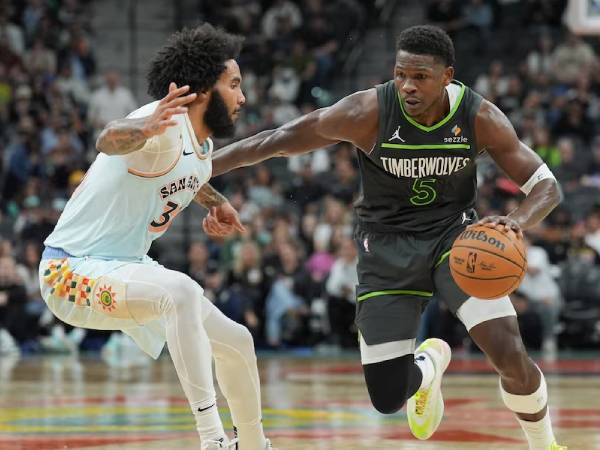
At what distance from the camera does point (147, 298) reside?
517cm

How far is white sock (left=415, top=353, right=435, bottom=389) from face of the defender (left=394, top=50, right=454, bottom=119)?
155cm

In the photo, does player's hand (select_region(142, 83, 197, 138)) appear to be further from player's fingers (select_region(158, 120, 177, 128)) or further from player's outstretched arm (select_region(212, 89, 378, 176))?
player's outstretched arm (select_region(212, 89, 378, 176))

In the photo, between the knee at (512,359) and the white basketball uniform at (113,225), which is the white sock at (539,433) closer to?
the knee at (512,359)

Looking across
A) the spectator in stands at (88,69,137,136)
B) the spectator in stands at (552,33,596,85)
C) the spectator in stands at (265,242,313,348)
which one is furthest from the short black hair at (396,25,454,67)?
the spectator in stands at (88,69,137,136)

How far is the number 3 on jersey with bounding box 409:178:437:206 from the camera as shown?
608cm

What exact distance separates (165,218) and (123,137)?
0.64m

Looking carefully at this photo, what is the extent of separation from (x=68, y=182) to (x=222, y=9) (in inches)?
187

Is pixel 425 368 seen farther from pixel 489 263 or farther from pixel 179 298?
pixel 179 298

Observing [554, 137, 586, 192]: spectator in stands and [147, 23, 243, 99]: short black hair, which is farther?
[554, 137, 586, 192]: spectator in stands

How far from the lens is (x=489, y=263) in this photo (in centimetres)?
542

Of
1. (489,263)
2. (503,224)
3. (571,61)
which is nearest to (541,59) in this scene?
(571,61)

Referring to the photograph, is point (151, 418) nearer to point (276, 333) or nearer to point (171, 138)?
point (171, 138)

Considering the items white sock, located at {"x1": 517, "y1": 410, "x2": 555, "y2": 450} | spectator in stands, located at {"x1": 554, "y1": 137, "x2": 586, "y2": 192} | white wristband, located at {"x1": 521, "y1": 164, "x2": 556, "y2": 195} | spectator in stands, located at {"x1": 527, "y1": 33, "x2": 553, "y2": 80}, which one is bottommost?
spectator in stands, located at {"x1": 554, "y1": 137, "x2": 586, "y2": 192}

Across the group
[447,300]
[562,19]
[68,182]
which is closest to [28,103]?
[68,182]
